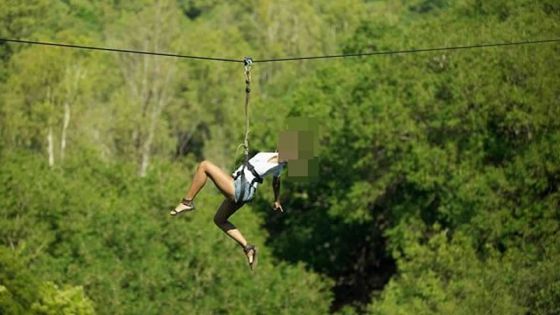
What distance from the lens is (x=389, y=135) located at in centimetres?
4388

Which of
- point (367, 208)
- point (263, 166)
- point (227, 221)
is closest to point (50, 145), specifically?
point (367, 208)

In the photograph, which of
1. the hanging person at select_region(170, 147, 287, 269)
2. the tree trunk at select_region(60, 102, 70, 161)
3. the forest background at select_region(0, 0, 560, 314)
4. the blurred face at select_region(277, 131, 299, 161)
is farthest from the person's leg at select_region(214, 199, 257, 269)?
the tree trunk at select_region(60, 102, 70, 161)

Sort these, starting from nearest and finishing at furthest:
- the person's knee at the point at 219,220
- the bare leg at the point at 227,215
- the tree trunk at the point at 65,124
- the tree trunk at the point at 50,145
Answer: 1. the bare leg at the point at 227,215
2. the person's knee at the point at 219,220
3. the tree trunk at the point at 50,145
4. the tree trunk at the point at 65,124

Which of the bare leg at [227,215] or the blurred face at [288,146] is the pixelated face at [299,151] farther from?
the bare leg at [227,215]

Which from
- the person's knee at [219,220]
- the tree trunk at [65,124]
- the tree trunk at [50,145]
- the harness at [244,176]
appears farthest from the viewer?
the tree trunk at [65,124]

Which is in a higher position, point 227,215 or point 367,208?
point 227,215

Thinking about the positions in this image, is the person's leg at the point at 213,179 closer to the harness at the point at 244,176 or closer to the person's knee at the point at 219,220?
the harness at the point at 244,176

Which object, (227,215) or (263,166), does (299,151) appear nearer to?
(263,166)

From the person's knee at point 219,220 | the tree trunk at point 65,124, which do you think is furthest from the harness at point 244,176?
the tree trunk at point 65,124

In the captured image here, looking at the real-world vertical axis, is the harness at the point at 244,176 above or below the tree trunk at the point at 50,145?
above

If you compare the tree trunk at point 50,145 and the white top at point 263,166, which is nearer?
the white top at point 263,166

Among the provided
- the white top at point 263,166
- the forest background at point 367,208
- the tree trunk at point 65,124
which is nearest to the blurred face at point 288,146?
the white top at point 263,166

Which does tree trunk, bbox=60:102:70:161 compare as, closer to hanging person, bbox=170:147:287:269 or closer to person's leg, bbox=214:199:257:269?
person's leg, bbox=214:199:257:269

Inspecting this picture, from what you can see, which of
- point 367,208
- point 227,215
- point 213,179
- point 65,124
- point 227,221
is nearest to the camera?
point 213,179
